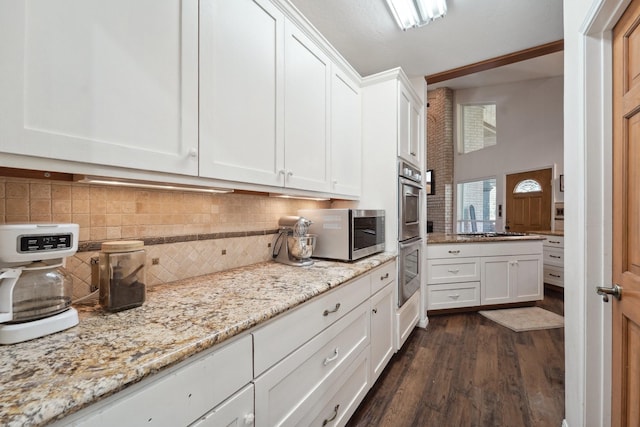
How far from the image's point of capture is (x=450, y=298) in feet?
10.2

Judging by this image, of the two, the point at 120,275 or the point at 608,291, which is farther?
the point at 608,291

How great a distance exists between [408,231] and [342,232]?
0.91m

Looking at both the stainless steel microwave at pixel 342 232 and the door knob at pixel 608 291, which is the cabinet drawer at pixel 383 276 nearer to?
the stainless steel microwave at pixel 342 232

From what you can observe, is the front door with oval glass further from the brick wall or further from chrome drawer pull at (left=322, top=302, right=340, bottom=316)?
chrome drawer pull at (left=322, top=302, right=340, bottom=316)

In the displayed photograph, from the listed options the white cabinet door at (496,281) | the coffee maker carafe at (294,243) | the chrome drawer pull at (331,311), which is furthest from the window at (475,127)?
the chrome drawer pull at (331,311)

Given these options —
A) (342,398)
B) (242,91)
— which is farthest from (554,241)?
(242,91)

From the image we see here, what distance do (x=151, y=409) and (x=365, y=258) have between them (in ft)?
4.80

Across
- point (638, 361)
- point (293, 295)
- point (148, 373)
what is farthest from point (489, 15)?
point (148, 373)

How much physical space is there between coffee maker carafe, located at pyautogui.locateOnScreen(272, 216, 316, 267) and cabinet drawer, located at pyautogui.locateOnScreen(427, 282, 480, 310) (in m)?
1.96

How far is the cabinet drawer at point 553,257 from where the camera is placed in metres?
3.90

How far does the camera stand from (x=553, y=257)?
402 centimetres

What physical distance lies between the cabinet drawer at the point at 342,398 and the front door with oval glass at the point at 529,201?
15.8 ft

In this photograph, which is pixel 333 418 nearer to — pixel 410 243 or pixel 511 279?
pixel 410 243

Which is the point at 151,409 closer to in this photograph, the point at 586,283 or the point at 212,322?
the point at 212,322
